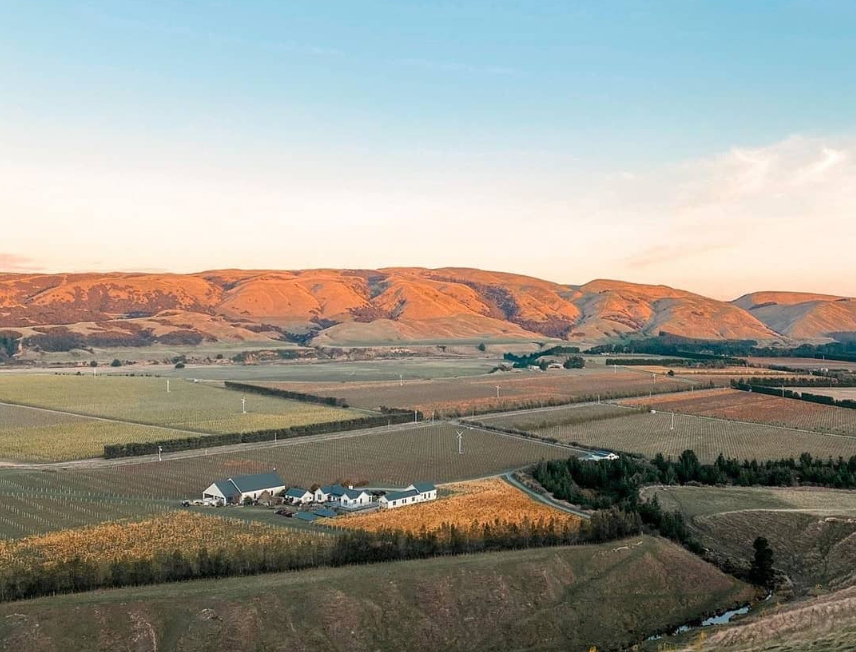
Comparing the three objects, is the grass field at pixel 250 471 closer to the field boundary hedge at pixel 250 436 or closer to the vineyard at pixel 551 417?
the field boundary hedge at pixel 250 436

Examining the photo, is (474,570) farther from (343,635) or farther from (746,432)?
(746,432)

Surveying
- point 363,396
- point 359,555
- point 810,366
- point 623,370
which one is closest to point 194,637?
point 359,555

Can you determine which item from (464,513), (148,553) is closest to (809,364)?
(464,513)

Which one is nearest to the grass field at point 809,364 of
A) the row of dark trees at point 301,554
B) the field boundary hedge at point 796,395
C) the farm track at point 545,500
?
the field boundary hedge at point 796,395

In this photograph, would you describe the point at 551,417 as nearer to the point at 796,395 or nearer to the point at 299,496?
the point at 796,395

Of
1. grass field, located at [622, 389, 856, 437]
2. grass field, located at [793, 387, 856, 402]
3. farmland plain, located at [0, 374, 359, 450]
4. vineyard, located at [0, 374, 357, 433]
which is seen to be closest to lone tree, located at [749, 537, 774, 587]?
grass field, located at [622, 389, 856, 437]

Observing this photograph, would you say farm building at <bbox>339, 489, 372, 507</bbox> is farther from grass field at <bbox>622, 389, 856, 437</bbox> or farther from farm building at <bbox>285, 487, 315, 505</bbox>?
grass field at <bbox>622, 389, 856, 437</bbox>
